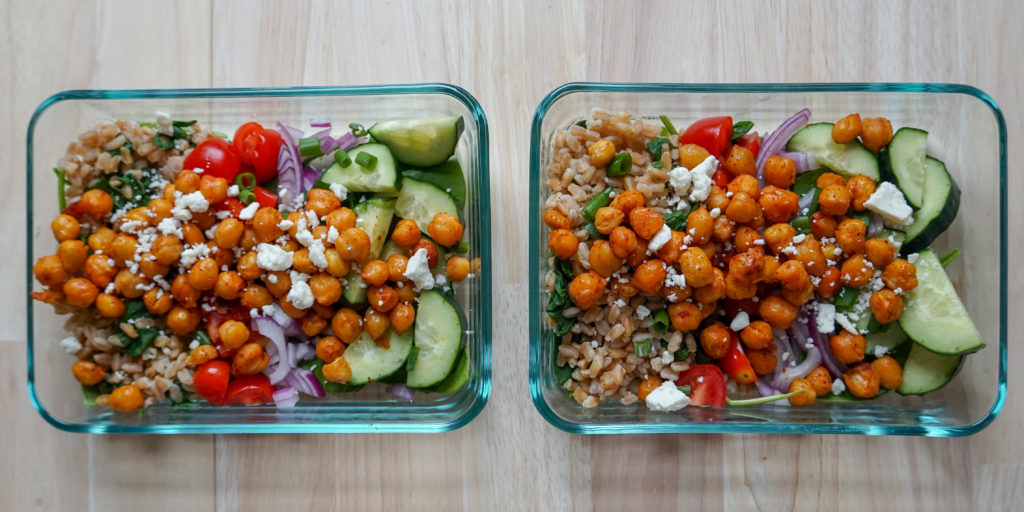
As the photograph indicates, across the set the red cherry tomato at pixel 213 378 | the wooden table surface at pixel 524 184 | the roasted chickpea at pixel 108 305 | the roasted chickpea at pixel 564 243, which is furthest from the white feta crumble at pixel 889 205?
the roasted chickpea at pixel 108 305

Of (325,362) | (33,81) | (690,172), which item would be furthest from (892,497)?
(33,81)

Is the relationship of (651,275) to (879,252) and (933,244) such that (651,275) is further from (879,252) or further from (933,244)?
(933,244)

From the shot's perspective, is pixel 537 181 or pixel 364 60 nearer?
pixel 537 181

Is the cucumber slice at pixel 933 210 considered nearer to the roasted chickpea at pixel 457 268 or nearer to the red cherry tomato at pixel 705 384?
the red cherry tomato at pixel 705 384

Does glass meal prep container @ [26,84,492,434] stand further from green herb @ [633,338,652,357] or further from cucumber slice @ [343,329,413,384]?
green herb @ [633,338,652,357]

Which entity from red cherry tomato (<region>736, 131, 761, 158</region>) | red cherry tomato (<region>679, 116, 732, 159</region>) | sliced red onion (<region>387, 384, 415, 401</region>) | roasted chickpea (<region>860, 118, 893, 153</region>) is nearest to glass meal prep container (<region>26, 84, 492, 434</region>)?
sliced red onion (<region>387, 384, 415, 401</region>)

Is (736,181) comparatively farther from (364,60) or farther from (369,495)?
(369,495)

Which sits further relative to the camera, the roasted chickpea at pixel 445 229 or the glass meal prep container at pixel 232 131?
the glass meal prep container at pixel 232 131
